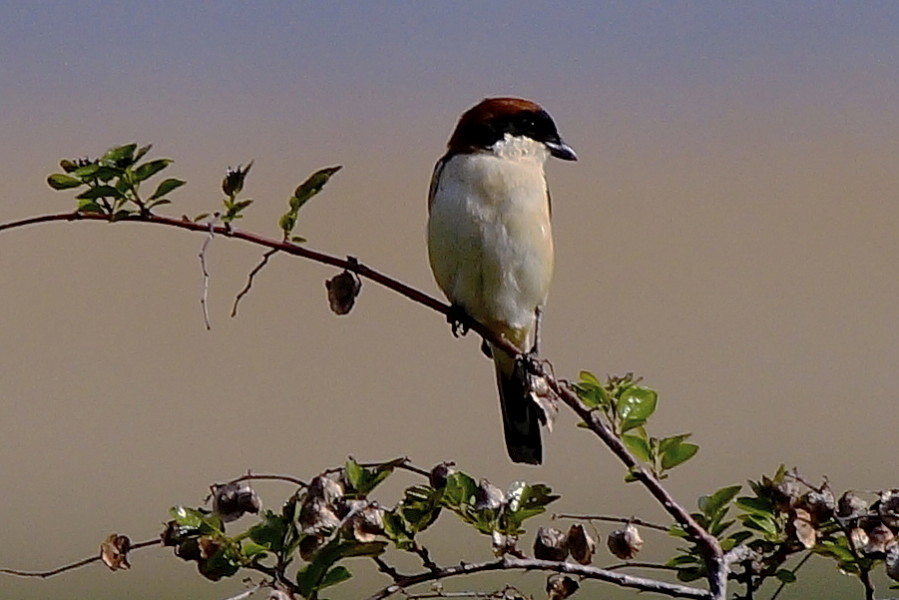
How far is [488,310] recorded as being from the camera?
15.4 ft

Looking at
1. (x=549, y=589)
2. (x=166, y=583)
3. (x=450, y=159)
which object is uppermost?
(x=450, y=159)

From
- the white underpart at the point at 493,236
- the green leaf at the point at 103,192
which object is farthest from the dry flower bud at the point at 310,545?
the white underpart at the point at 493,236

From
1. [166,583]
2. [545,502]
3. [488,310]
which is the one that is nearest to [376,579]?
[166,583]

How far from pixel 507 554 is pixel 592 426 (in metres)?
0.26

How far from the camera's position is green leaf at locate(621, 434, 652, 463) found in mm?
2641

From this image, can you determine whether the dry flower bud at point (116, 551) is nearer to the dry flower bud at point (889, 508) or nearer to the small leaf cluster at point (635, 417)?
the small leaf cluster at point (635, 417)

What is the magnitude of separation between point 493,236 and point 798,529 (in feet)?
7.59

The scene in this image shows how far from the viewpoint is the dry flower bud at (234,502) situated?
2.40m

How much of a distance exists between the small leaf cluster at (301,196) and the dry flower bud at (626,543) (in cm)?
74

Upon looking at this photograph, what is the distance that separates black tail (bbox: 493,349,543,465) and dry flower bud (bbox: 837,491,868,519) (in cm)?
238

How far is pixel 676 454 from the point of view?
2662mm

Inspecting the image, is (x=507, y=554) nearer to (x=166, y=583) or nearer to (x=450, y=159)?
(x=450, y=159)

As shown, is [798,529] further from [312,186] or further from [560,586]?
[312,186]

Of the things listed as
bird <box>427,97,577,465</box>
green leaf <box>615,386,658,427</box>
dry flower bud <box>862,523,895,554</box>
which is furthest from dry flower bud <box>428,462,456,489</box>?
A: bird <box>427,97,577,465</box>
